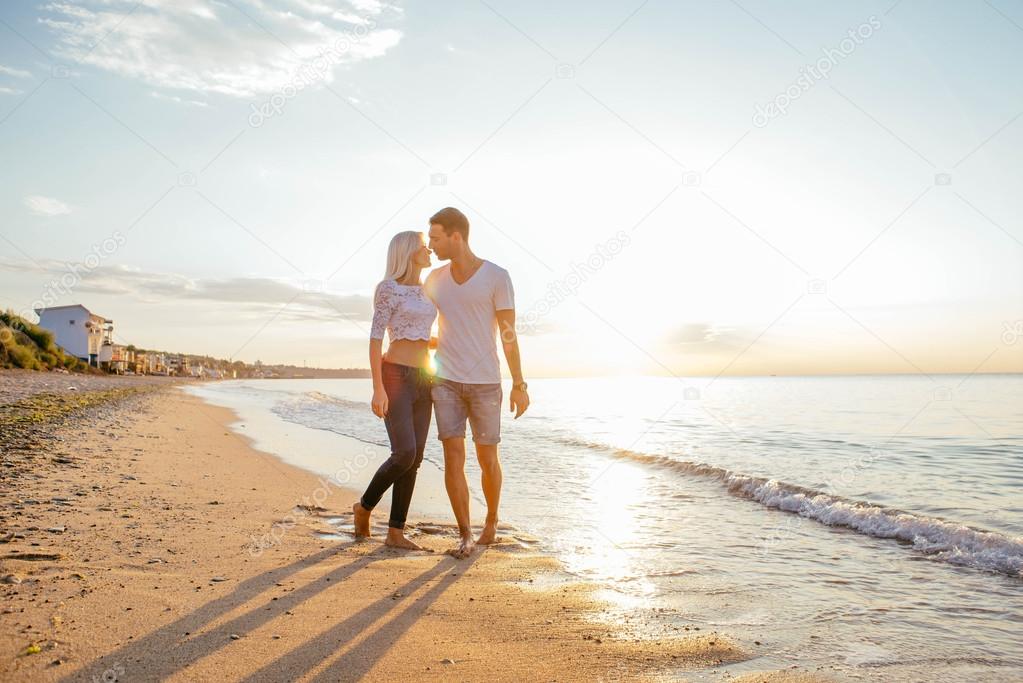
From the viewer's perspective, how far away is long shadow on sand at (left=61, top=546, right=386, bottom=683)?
2553 millimetres

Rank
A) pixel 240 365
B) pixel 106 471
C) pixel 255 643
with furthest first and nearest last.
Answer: pixel 240 365, pixel 106 471, pixel 255 643

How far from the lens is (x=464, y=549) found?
479 cm

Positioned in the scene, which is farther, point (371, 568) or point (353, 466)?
point (353, 466)

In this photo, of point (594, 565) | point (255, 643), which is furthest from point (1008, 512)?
point (255, 643)

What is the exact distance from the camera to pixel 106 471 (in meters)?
7.33

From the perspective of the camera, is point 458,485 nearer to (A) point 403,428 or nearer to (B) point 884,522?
(A) point 403,428

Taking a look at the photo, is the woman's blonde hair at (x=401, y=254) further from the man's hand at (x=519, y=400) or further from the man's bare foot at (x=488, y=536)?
the man's bare foot at (x=488, y=536)

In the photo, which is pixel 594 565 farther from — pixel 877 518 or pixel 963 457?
pixel 963 457

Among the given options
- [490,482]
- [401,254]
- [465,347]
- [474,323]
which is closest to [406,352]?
[465,347]

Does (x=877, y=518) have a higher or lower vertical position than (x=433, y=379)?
lower

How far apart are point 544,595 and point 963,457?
13.3 meters

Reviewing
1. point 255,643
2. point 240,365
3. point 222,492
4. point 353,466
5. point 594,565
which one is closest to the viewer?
point 255,643

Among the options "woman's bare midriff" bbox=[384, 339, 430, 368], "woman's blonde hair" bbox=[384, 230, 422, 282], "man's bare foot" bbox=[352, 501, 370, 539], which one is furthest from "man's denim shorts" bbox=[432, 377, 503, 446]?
"man's bare foot" bbox=[352, 501, 370, 539]

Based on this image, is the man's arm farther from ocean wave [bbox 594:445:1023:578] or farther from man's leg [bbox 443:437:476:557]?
ocean wave [bbox 594:445:1023:578]
